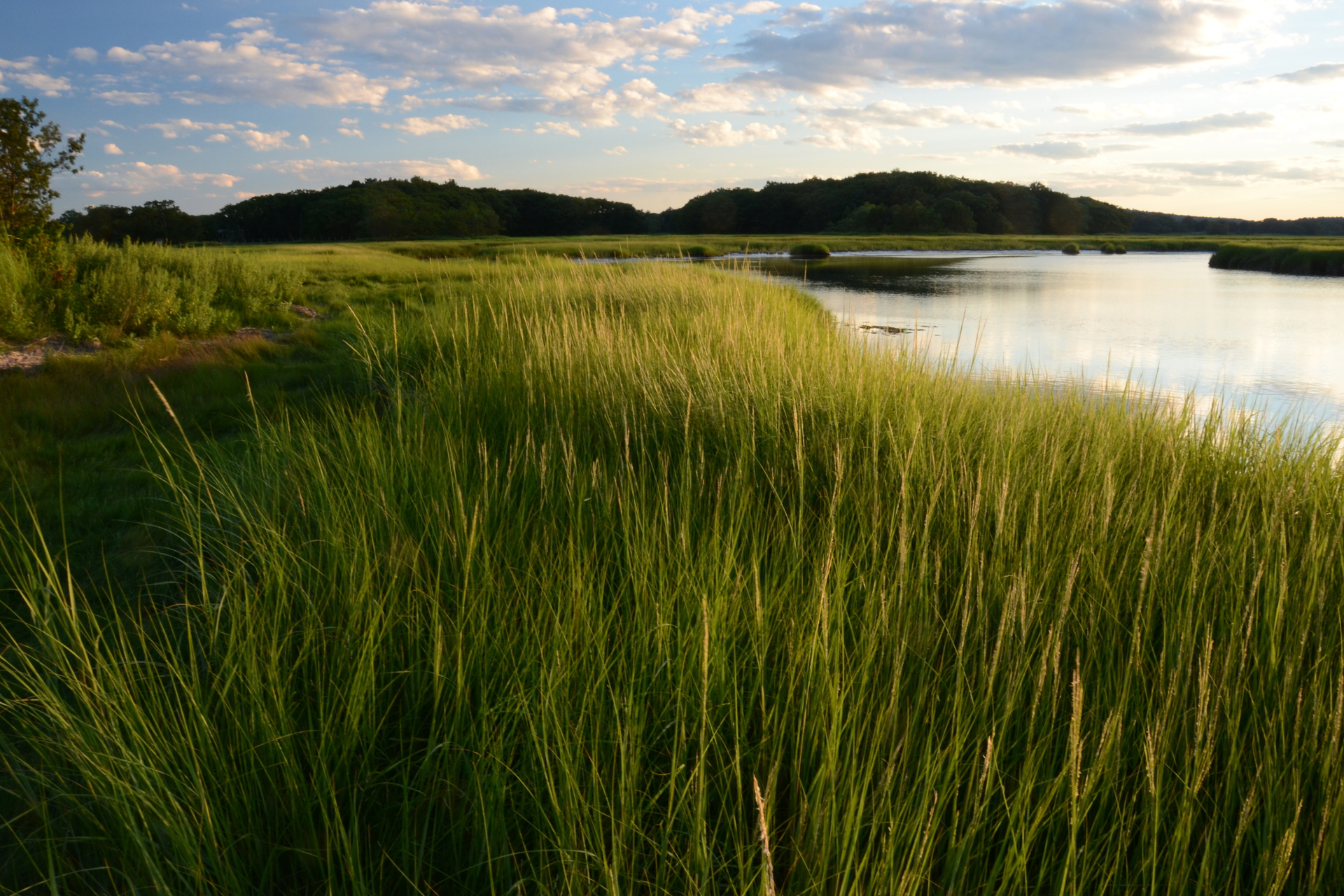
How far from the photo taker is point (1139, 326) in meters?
13.5

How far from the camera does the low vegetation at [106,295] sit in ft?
24.2

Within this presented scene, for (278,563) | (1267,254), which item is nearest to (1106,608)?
(278,563)

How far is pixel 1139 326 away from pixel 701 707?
1532 cm

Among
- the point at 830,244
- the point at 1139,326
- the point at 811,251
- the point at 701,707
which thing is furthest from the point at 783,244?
the point at 701,707

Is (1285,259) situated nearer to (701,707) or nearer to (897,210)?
(701,707)

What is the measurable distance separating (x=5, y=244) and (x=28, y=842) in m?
8.94

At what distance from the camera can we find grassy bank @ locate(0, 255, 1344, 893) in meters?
1.33

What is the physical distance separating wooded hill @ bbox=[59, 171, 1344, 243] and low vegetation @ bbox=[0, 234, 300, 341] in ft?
181

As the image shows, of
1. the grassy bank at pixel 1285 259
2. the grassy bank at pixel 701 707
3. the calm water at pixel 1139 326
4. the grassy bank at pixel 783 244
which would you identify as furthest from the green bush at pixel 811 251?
the grassy bank at pixel 701 707

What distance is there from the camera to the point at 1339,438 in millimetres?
3691

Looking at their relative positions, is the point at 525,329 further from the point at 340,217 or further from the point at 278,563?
the point at 340,217

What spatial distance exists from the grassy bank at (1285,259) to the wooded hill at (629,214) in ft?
152

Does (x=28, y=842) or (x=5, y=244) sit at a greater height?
(x=5, y=244)

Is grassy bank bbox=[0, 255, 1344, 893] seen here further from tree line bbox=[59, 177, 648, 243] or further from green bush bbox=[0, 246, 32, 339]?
tree line bbox=[59, 177, 648, 243]
